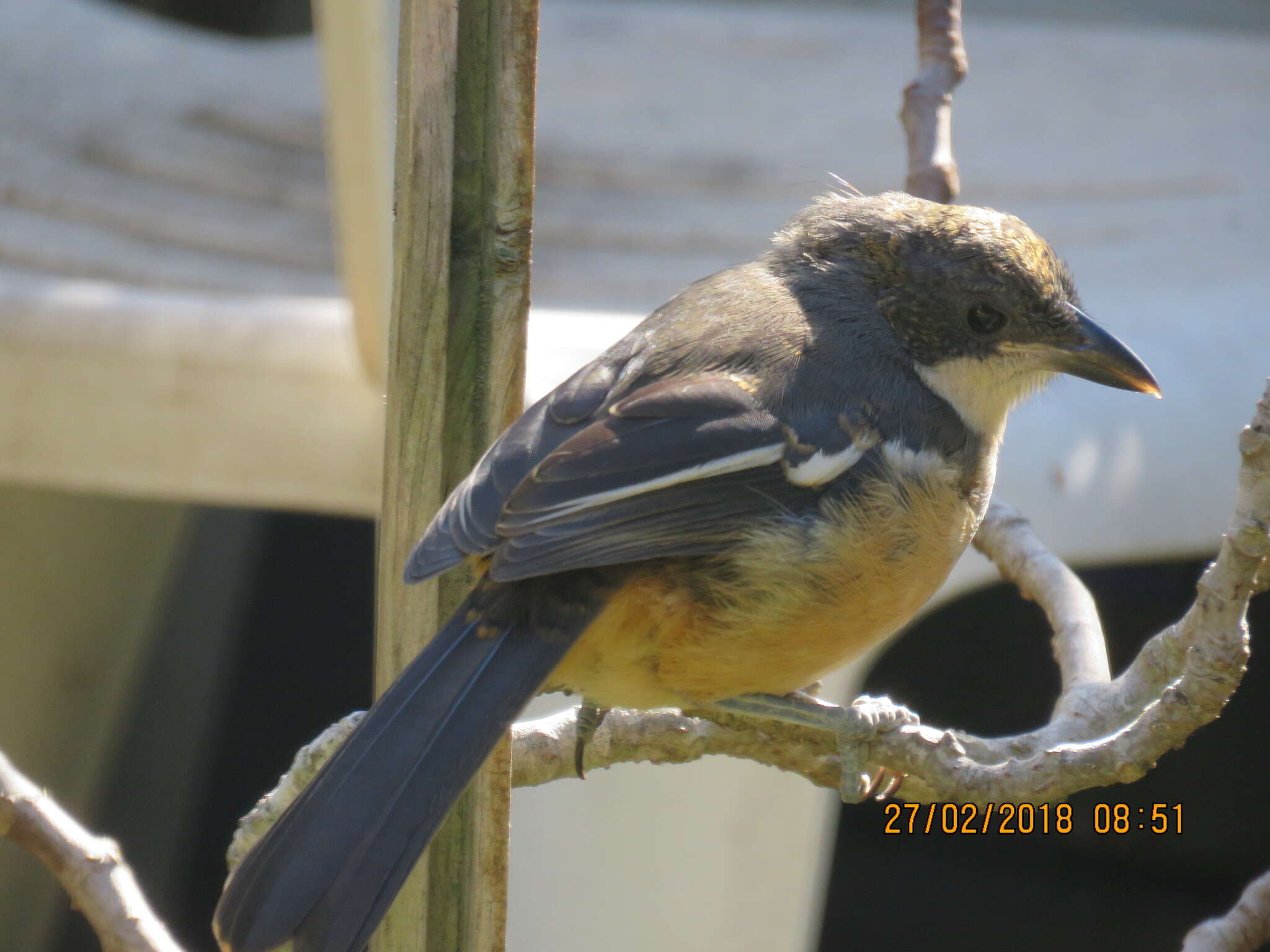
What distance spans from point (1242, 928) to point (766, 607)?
0.70 m

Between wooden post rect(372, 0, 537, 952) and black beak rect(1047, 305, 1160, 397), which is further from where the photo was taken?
black beak rect(1047, 305, 1160, 397)

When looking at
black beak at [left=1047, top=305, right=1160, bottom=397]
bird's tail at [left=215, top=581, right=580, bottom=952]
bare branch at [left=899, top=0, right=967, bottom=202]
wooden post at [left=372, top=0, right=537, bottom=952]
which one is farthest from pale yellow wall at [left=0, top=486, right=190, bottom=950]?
black beak at [left=1047, top=305, right=1160, bottom=397]

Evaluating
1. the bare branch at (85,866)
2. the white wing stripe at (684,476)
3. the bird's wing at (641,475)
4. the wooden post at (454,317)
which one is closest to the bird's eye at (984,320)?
the bird's wing at (641,475)

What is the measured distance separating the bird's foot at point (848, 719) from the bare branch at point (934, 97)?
90cm

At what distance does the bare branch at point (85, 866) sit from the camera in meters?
1.61

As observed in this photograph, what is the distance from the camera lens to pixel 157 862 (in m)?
4.57

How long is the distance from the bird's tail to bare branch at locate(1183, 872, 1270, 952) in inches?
34.1

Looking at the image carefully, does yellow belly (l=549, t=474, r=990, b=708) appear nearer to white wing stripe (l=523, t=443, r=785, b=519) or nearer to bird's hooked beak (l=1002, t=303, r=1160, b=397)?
white wing stripe (l=523, t=443, r=785, b=519)

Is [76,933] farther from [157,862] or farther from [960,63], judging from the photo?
[960,63]

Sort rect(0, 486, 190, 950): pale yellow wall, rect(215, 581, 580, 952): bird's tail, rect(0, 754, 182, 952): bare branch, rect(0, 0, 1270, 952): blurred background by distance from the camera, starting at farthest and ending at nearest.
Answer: rect(0, 486, 190, 950): pale yellow wall
rect(0, 0, 1270, 952): blurred background
rect(0, 754, 182, 952): bare branch
rect(215, 581, 580, 952): bird's tail

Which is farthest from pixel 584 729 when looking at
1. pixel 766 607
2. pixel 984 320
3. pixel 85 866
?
pixel 984 320

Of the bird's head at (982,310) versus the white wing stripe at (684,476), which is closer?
the white wing stripe at (684,476)

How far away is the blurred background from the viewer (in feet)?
11.3

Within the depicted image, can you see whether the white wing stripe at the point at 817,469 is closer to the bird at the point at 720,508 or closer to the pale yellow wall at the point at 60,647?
the bird at the point at 720,508
